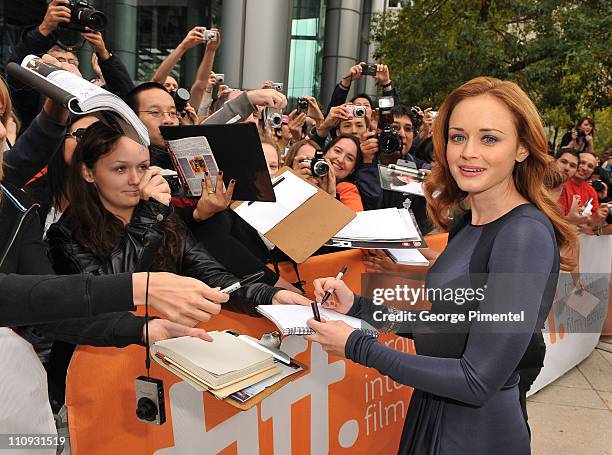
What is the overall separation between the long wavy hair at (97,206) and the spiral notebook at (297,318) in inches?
21.6

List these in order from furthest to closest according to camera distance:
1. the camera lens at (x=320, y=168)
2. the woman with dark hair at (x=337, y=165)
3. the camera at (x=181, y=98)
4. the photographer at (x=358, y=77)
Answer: the photographer at (x=358, y=77) < the camera at (x=181, y=98) < the woman with dark hair at (x=337, y=165) < the camera lens at (x=320, y=168)

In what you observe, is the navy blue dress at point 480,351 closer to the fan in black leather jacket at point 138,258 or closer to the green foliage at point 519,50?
the fan in black leather jacket at point 138,258

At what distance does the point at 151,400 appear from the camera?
168 cm

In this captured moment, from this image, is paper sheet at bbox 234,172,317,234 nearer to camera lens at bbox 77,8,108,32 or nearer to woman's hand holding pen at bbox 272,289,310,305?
woman's hand holding pen at bbox 272,289,310,305

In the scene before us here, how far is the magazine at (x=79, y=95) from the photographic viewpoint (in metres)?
1.65

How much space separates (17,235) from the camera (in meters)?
1.74

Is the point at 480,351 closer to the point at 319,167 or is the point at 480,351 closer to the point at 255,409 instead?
the point at 255,409

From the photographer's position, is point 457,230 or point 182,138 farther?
point 182,138

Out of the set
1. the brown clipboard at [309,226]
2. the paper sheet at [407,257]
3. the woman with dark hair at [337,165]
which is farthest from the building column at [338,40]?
the brown clipboard at [309,226]

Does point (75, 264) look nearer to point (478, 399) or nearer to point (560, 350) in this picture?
point (478, 399)

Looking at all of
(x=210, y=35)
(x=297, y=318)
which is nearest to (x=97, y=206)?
(x=297, y=318)

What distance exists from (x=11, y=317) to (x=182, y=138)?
1.22 metres

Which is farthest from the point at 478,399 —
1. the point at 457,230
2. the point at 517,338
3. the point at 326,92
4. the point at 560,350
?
the point at 326,92

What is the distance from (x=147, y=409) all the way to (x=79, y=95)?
955 millimetres
